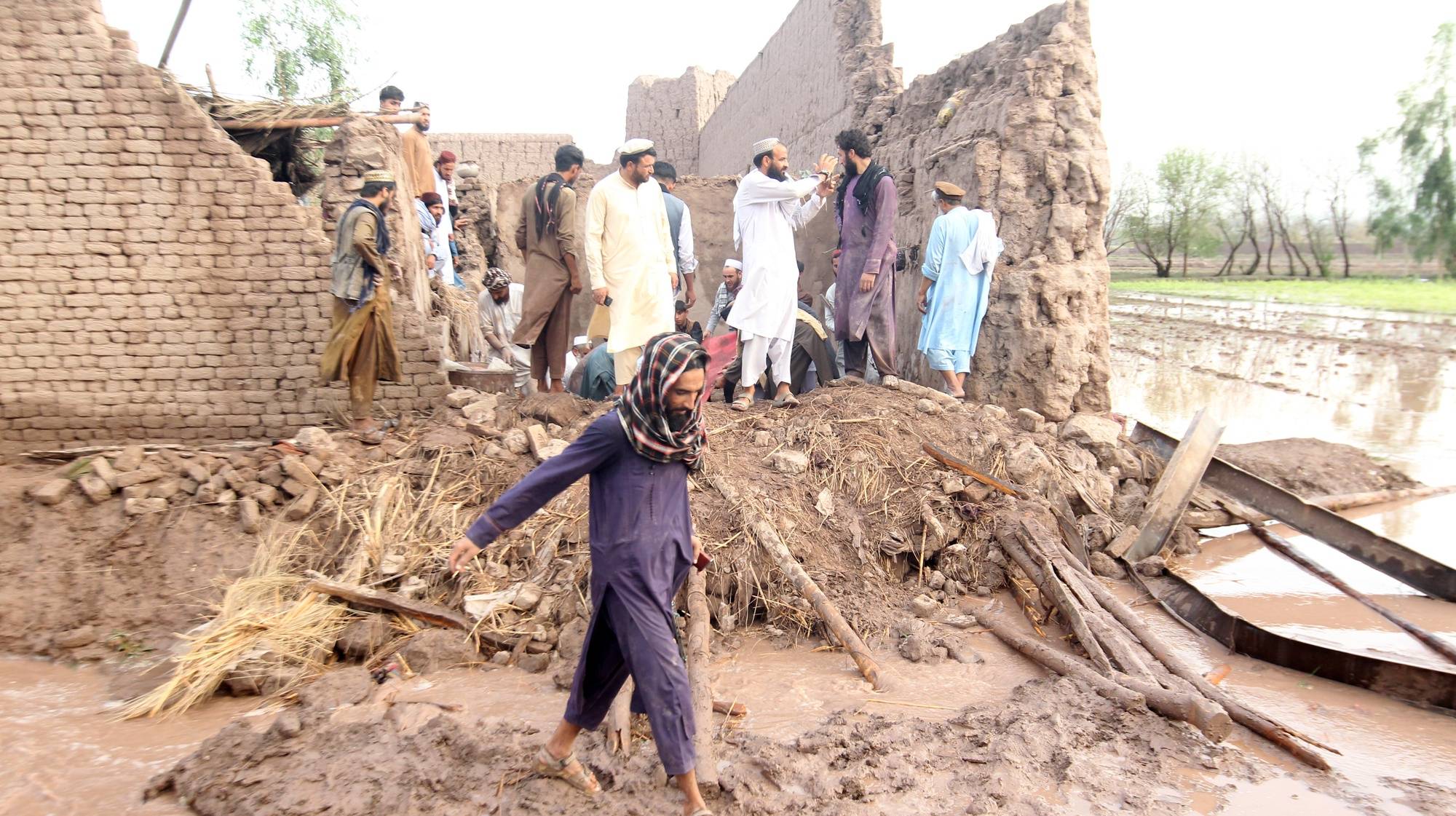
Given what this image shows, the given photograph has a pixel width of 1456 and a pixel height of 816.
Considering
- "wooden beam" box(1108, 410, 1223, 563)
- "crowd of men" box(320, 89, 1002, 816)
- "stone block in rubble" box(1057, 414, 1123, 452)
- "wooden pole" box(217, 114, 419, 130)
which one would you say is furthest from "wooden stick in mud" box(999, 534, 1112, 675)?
"wooden pole" box(217, 114, 419, 130)

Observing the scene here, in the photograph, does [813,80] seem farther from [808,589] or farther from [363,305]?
[808,589]

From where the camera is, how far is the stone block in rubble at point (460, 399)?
630cm

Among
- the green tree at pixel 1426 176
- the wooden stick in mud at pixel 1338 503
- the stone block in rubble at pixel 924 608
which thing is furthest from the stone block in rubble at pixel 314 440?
the green tree at pixel 1426 176

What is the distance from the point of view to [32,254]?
6160 millimetres

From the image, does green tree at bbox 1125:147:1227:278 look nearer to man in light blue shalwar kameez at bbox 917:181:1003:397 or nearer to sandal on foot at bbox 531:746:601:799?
man in light blue shalwar kameez at bbox 917:181:1003:397

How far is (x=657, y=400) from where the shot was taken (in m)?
2.73

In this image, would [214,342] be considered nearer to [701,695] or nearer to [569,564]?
[569,564]

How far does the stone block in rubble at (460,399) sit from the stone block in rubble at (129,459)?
1.90 meters

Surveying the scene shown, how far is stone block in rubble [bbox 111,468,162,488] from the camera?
5.54 meters

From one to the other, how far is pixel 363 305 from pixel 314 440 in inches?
36.5

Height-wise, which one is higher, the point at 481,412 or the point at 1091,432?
the point at 481,412

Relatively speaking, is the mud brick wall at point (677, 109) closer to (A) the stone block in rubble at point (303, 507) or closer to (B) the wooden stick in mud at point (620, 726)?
(A) the stone block in rubble at point (303, 507)

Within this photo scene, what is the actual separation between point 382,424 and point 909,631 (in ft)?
13.0

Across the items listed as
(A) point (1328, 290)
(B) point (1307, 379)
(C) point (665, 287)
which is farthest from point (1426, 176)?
(C) point (665, 287)
